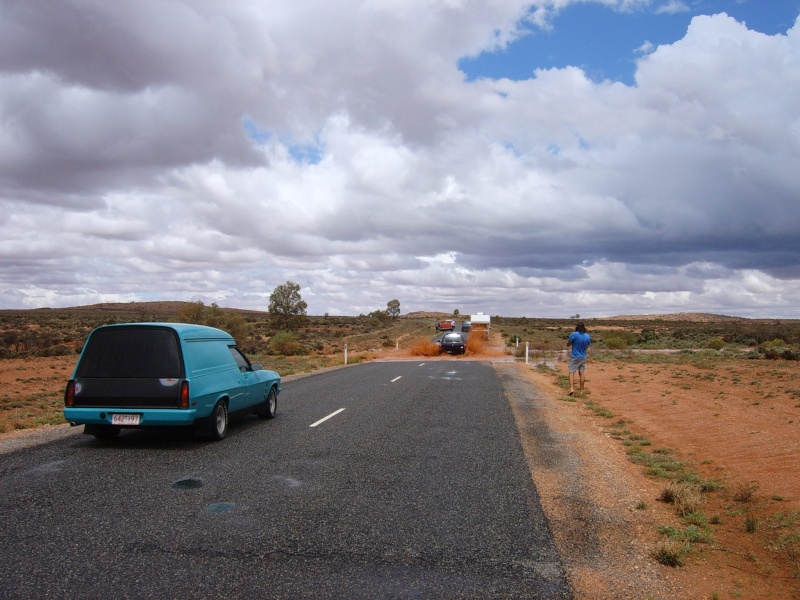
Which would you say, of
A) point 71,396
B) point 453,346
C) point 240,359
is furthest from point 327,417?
point 453,346

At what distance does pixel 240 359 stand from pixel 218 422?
178 cm

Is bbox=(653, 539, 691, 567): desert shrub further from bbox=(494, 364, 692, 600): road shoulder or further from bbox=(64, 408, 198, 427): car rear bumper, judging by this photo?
bbox=(64, 408, 198, 427): car rear bumper

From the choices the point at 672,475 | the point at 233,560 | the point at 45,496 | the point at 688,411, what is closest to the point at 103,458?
the point at 45,496

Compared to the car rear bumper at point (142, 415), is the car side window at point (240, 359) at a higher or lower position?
higher

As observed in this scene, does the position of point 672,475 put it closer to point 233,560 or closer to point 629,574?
point 629,574

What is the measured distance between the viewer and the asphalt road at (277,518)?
14.6ft

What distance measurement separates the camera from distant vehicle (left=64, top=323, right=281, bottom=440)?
8.95m

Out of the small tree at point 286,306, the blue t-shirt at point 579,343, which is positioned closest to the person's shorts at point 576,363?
the blue t-shirt at point 579,343

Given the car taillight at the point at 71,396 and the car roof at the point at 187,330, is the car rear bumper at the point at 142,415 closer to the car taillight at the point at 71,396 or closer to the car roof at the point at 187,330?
the car taillight at the point at 71,396

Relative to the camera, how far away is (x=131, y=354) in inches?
361

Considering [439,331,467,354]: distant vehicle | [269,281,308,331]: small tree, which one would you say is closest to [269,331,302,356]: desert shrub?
[439,331,467,354]: distant vehicle

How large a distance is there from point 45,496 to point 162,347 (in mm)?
3041

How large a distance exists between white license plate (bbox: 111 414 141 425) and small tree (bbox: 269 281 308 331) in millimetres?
61052

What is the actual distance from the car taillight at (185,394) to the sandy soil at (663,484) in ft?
9.15
